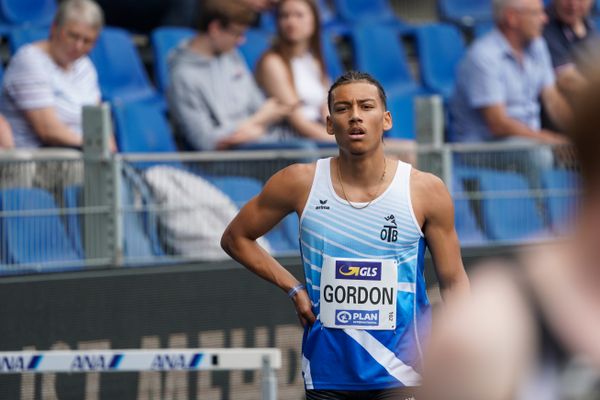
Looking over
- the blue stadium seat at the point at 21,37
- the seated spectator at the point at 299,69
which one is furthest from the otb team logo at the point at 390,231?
the blue stadium seat at the point at 21,37

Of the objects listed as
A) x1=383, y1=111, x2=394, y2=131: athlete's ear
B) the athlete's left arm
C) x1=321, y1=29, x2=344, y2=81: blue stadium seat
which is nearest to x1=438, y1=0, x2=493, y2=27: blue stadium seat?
x1=321, y1=29, x2=344, y2=81: blue stadium seat

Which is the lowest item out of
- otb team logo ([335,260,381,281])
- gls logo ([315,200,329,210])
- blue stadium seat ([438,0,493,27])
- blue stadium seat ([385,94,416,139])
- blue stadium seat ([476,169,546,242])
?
otb team logo ([335,260,381,281])

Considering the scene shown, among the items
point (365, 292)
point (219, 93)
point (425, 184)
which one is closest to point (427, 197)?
point (425, 184)

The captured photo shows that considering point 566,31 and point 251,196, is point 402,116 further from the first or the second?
point 251,196

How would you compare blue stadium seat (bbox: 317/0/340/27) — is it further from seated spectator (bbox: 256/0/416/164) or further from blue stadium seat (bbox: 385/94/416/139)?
seated spectator (bbox: 256/0/416/164)

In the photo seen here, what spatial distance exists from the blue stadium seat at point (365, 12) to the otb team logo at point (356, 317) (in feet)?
22.5

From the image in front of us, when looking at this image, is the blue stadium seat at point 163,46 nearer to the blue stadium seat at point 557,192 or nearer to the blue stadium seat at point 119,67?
the blue stadium seat at point 119,67

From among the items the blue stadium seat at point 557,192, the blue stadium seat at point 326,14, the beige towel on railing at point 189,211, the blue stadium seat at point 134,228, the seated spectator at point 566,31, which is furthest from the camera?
the blue stadium seat at point 326,14

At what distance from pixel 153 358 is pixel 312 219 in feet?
3.09

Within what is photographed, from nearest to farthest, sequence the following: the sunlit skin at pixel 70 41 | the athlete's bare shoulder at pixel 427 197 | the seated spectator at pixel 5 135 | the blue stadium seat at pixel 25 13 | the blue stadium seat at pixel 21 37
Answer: the athlete's bare shoulder at pixel 427 197
the seated spectator at pixel 5 135
the sunlit skin at pixel 70 41
the blue stadium seat at pixel 21 37
the blue stadium seat at pixel 25 13

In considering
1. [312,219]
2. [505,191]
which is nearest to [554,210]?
[505,191]

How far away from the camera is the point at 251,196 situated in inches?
302

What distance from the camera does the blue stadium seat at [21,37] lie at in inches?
354

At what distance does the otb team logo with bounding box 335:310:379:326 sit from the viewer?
5.24 metres
